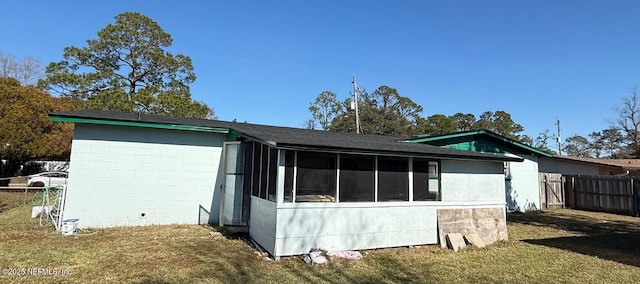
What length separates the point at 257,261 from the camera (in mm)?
5562

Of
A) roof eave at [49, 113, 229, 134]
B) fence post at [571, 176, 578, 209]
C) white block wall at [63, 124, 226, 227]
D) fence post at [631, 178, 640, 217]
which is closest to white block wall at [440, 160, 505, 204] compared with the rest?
roof eave at [49, 113, 229, 134]

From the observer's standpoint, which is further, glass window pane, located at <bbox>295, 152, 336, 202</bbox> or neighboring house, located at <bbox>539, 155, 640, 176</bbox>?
neighboring house, located at <bbox>539, 155, 640, 176</bbox>

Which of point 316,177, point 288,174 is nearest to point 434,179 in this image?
point 316,177

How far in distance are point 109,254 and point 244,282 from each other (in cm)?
272

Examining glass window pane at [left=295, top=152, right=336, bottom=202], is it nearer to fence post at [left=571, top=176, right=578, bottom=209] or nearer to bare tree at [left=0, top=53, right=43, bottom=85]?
fence post at [left=571, top=176, right=578, bottom=209]

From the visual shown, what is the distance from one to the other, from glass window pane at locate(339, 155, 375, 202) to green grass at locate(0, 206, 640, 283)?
1046 millimetres

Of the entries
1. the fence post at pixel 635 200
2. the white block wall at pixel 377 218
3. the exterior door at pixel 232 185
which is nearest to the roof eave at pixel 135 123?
the exterior door at pixel 232 185

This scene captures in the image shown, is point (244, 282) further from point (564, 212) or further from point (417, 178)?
point (564, 212)

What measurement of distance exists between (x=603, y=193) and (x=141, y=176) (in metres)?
16.4

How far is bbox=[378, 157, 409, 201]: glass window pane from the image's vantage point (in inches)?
263

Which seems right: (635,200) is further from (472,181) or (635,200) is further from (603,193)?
(472,181)

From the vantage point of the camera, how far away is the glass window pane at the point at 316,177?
6047mm

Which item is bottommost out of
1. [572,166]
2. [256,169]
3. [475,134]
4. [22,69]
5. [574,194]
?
[574,194]

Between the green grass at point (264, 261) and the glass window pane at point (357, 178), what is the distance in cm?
105
